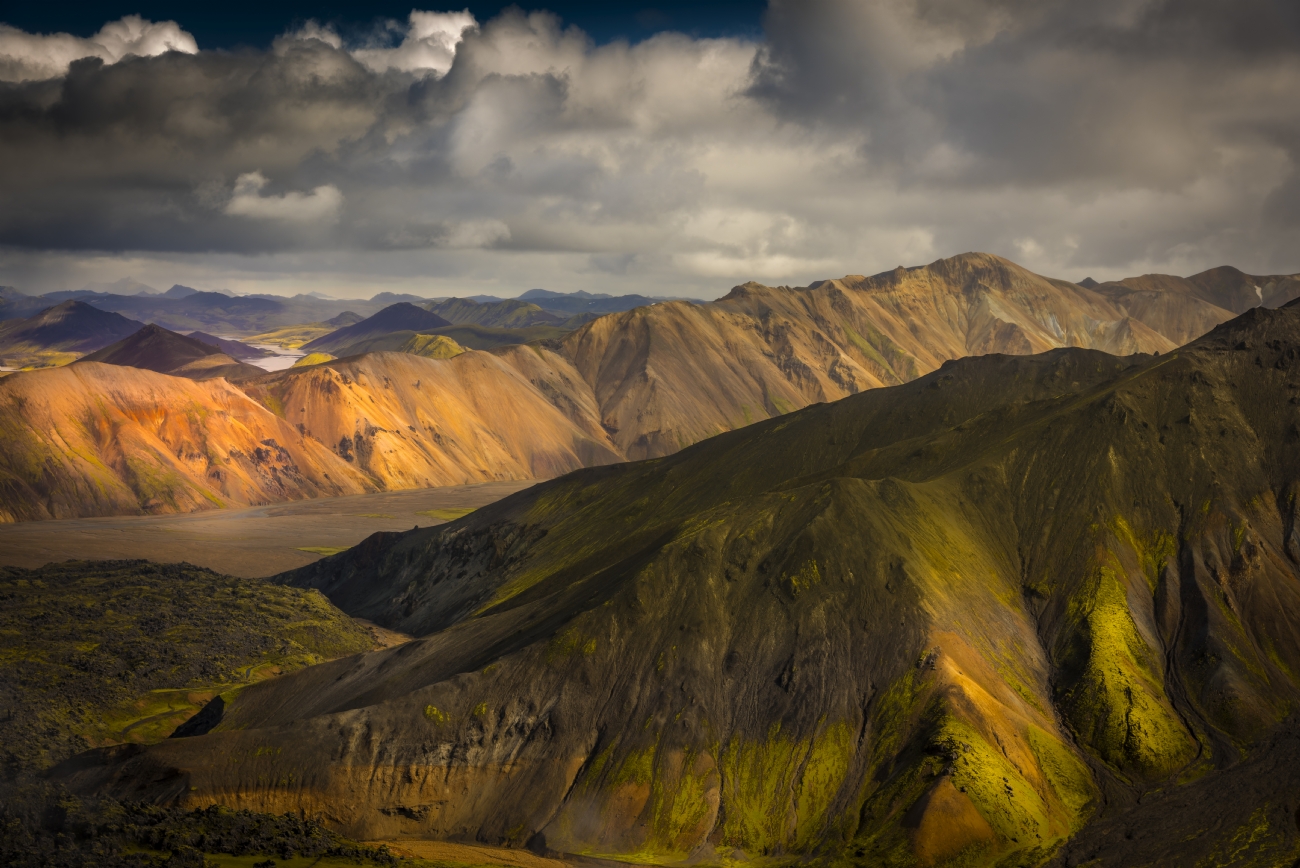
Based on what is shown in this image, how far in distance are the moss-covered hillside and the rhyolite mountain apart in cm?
1162

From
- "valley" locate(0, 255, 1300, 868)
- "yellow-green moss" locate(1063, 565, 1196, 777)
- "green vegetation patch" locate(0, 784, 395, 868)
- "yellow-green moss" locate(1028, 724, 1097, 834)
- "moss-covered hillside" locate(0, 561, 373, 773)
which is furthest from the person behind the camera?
"moss-covered hillside" locate(0, 561, 373, 773)

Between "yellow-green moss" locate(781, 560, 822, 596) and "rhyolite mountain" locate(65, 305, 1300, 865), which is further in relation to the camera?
"yellow-green moss" locate(781, 560, 822, 596)

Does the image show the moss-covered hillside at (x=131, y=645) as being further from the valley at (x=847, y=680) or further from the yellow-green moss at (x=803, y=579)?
the yellow-green moss at (x=803, y=579)

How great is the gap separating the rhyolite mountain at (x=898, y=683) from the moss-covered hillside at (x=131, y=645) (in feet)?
38.1

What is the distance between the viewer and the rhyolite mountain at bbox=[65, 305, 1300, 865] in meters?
78.4

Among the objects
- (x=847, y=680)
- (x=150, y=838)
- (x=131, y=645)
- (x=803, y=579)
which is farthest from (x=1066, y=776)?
(x=131, y=645)

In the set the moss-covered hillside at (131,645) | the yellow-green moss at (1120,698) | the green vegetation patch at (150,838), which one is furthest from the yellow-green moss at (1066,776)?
the moss-covered hillside at (131,645)

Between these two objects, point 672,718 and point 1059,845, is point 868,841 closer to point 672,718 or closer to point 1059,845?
point 1059,845

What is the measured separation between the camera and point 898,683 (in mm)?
87875

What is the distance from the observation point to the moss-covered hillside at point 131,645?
329 feet

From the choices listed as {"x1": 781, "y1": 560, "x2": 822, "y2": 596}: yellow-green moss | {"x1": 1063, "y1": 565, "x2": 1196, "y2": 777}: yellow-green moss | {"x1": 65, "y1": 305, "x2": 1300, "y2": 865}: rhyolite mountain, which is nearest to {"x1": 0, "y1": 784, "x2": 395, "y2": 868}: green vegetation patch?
{"x1": 65, "y1": 305, "x2": 1300, "y2": 865}: rhyolite mountain

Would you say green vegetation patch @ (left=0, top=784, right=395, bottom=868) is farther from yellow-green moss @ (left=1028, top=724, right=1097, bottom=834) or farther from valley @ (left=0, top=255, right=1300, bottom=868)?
yellow-green moss @ (left=1028, top=724, right=1097, bottom=834)

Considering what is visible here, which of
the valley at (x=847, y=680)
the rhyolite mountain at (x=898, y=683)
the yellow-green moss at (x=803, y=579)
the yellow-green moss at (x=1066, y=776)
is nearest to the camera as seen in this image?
the valley at (x=847, y=680)

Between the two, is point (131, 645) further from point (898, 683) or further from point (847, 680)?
point (898, 683)
